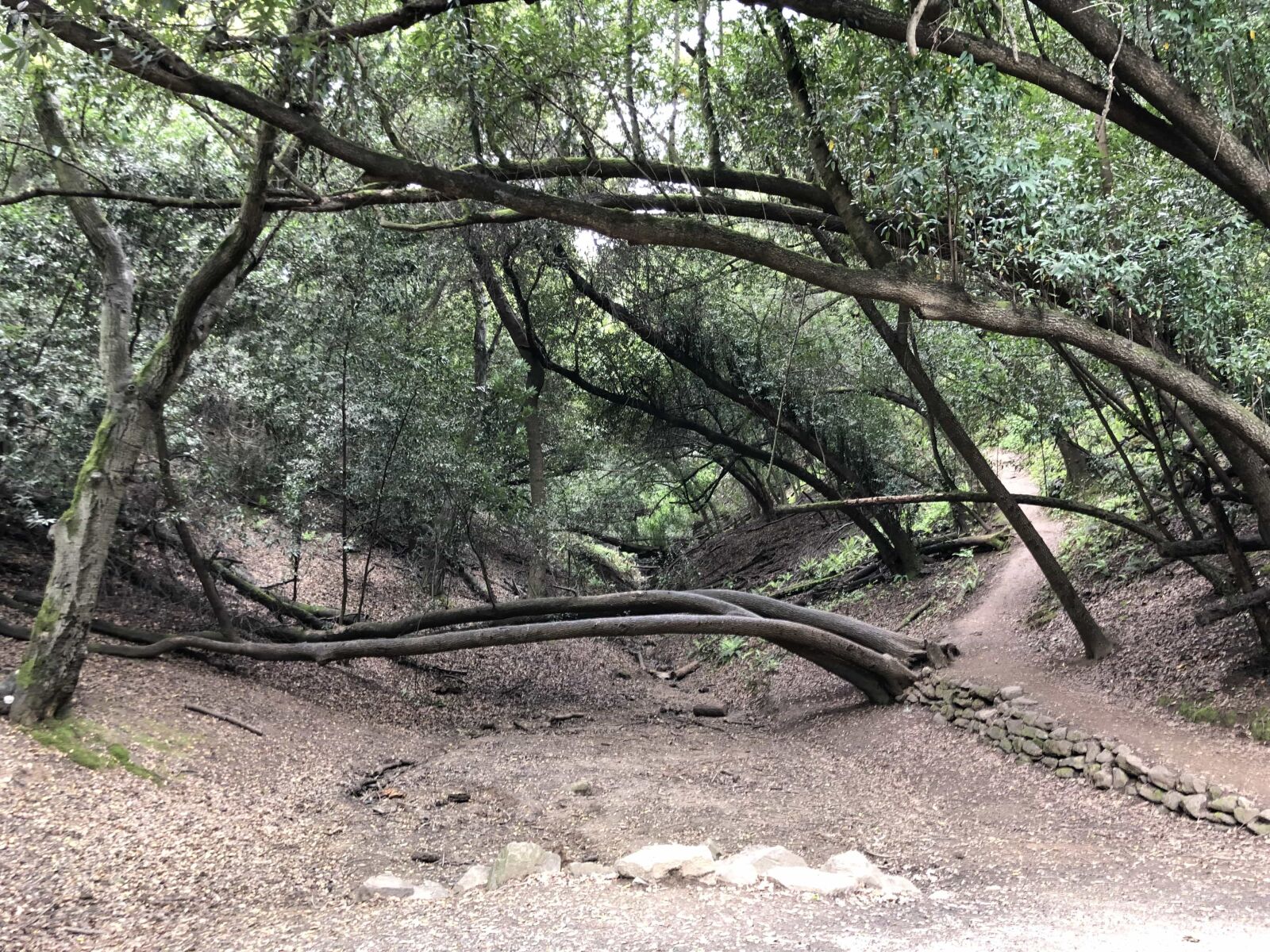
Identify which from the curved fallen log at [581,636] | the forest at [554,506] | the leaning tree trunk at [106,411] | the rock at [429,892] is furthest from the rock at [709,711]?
the leaning tree trunk at [106,411]

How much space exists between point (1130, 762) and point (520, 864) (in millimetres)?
5148

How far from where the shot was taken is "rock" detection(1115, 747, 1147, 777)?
615 cm

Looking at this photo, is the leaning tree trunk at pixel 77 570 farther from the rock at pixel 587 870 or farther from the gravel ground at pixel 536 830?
the rock at pixel 587 870

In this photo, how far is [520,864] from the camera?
4.72m

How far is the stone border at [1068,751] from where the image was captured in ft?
18.0

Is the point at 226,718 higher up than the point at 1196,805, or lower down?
lower down

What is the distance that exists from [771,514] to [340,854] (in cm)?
1543

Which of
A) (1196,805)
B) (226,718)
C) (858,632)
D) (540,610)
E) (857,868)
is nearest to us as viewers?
(857,868)

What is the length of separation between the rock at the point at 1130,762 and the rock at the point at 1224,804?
0.59 m

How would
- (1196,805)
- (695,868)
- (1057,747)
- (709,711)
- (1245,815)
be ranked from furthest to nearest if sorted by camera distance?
(709,711)
(1057,747)
(1196,805)
(1245,815)
(695,868)

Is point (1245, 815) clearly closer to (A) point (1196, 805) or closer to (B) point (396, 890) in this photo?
(A) point (1196, 805)

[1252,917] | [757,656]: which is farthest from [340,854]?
[757,656]

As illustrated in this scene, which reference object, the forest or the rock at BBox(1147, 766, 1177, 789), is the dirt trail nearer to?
the forest

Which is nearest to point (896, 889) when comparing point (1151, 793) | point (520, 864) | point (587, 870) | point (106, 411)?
point (587, 870)
